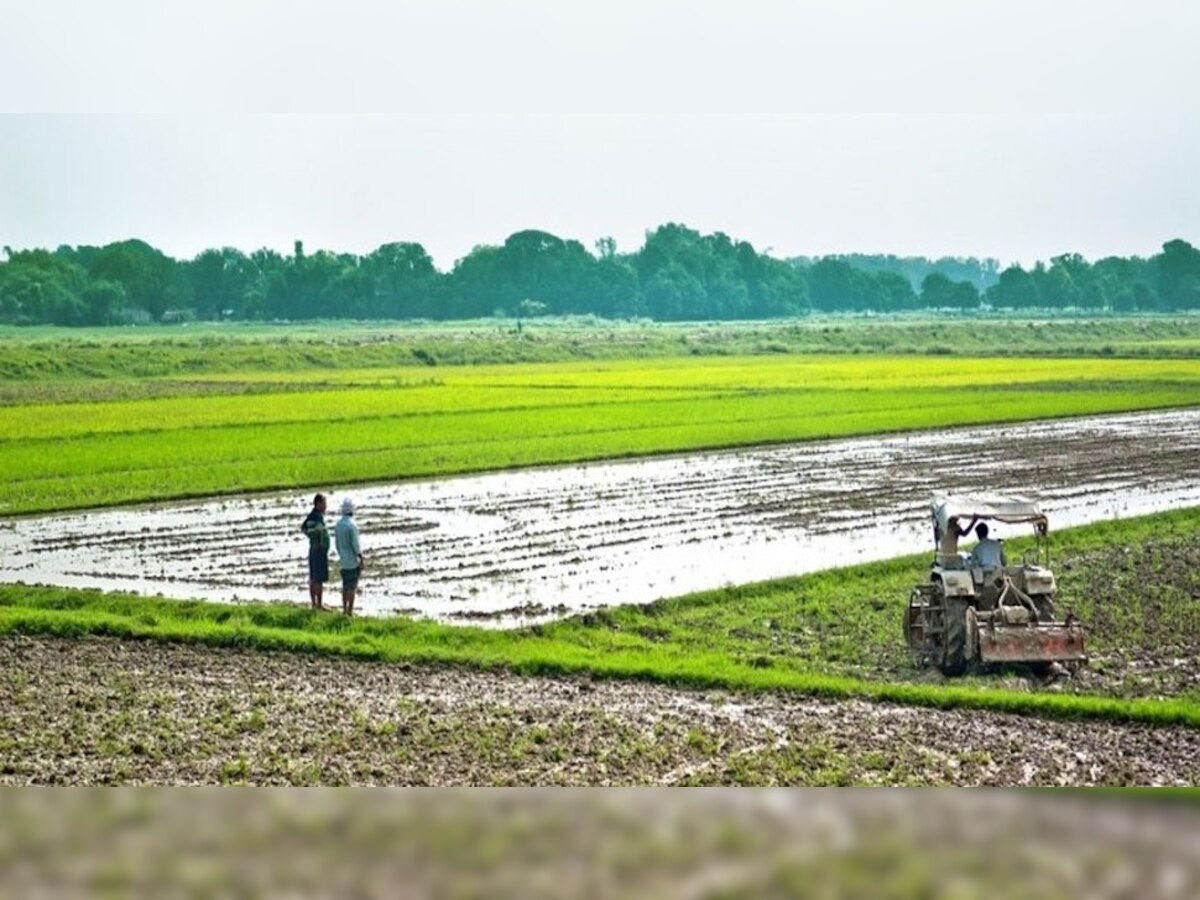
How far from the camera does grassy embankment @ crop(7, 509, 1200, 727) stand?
11.4 metres

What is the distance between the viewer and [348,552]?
1393 centimetres

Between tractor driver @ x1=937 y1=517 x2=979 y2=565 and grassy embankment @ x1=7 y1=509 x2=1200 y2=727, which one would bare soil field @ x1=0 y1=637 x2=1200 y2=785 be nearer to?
grassy embankment @ x1=7 y1=509 x2=1200 y2=727

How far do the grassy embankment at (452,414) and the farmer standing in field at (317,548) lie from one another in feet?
26.5

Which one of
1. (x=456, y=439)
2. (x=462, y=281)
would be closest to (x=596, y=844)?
(x=462, y=281)

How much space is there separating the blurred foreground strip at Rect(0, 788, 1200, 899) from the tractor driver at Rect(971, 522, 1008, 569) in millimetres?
3325

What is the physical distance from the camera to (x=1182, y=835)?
27.0ft

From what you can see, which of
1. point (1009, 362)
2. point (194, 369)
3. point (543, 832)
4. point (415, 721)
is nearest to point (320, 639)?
point (415, 721)

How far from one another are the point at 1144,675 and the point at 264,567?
336 inches

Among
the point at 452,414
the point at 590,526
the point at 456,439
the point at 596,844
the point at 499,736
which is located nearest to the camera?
the point at 596,844

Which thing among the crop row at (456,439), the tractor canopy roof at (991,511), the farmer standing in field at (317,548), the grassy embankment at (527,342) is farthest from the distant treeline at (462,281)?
the tractor canopy roof at (991,511)

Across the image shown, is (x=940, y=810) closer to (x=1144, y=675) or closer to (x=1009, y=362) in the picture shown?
(x=1144, y=675)

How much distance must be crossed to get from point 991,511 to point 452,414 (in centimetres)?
2231

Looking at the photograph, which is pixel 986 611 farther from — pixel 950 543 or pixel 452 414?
pixel 452 414

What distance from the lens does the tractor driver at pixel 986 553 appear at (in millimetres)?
12250
